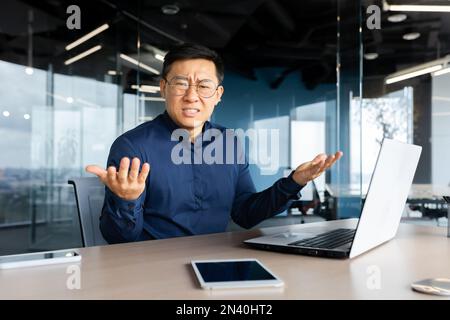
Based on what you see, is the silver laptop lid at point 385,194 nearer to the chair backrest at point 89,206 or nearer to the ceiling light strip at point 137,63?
the chair backrest at point 89,206

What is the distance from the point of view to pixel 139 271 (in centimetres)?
96

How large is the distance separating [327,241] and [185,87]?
3.13ft

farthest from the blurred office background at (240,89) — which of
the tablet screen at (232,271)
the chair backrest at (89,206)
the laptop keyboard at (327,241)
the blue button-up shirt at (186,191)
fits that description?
the tablet screen at (232,271)

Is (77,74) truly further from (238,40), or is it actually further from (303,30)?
(303,30)

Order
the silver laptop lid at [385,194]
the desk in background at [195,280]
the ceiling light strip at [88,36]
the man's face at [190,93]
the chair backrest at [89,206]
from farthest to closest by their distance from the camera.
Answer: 1. the ceiling light strip at [88,36]
2. the man's face at [190,93]
3. the chair backrest at [89,206]
4. the silver laptop lid at [385,194]
5. the desk in background at [195,280]

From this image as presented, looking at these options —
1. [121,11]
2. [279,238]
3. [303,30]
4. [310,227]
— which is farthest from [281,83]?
[279,238]

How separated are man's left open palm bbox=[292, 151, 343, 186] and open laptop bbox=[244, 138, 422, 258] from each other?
198mm

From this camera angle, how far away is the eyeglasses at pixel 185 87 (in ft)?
6.08

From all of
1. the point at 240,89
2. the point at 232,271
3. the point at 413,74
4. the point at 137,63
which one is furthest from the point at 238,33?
the point at 232,271

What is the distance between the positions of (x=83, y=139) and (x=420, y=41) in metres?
3.88

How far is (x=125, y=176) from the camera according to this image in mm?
1141

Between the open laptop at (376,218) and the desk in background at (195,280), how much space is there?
33 millimetres

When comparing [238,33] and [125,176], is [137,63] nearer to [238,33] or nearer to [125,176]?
[238,33]
